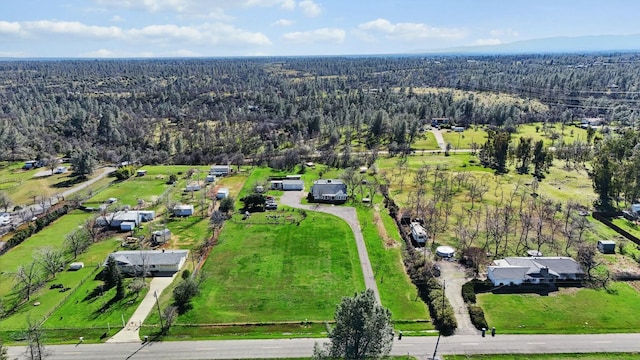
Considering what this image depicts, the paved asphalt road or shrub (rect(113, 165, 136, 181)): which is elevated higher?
shrub (rect(113, 165, 136, 181))

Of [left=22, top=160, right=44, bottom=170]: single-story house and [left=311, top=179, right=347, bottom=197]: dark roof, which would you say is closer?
[left=311, top=179, right=347, bottom=197]: dark roof

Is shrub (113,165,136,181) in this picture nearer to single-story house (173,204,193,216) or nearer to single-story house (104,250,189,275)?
single-story house (173,204,193,216)

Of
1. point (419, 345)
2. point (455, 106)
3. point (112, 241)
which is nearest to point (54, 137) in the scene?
point (112, 241)

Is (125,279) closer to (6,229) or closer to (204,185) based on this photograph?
(6,229)

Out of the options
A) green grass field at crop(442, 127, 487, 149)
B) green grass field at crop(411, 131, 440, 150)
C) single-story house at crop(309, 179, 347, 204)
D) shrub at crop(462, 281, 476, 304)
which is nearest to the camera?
shrub at crop(462, 281, 476, 304)

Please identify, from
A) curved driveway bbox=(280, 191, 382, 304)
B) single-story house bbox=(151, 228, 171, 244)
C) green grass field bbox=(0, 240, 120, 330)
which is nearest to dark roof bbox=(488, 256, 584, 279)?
curved driveway bbox=(280, 191, 382, 304)

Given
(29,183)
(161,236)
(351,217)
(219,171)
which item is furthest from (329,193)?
(29,183)

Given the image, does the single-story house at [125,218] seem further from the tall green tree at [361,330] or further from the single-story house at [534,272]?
the single-story house at [534,272]
